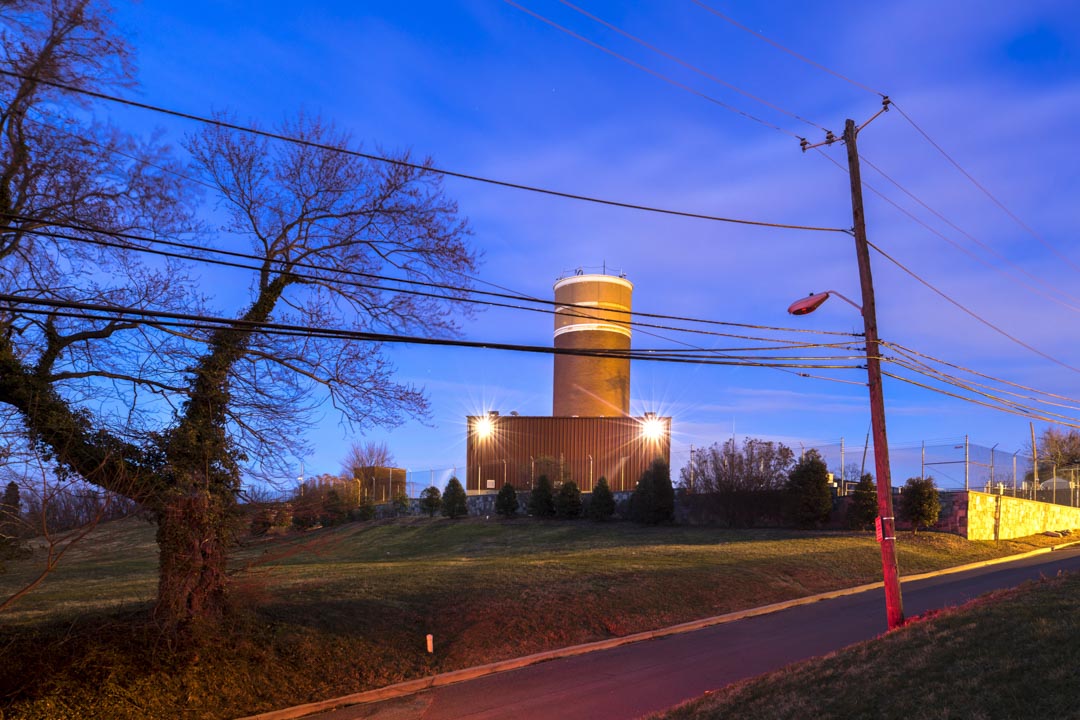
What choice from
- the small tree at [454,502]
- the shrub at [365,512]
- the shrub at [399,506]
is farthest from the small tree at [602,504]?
the shrub at [365,512]

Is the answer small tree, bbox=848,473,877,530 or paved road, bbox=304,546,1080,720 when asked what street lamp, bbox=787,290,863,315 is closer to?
paved road, bbox=304,546,1080,720

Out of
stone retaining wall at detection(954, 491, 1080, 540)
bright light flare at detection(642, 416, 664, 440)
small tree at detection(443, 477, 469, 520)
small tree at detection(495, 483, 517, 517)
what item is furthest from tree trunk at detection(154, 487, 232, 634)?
bright light flare at detection(642, 416, 664, 440)

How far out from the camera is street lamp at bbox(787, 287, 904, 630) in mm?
13836

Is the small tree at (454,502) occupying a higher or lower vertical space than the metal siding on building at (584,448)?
lower

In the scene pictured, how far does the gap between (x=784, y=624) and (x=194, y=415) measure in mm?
12479

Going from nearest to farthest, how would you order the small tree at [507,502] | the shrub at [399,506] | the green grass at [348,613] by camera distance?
1. the green grass at [348,613]
2. the small tree at [507,502]
3. the shrub at [399,506]

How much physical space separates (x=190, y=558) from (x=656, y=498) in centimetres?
2974

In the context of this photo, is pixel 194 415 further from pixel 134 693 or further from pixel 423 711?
pixel 423 711

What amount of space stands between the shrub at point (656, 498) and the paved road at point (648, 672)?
2014 cm

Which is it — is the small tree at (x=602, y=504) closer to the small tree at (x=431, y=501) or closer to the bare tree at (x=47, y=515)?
the small tree at (x=431, y=501)

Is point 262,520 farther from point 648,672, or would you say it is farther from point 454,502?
point 454,502

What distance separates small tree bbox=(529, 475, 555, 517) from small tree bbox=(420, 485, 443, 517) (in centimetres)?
913

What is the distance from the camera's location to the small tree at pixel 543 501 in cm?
4438

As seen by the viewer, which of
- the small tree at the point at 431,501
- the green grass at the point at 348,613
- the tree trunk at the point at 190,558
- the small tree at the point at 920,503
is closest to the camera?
the green grass at the point at 348,613
